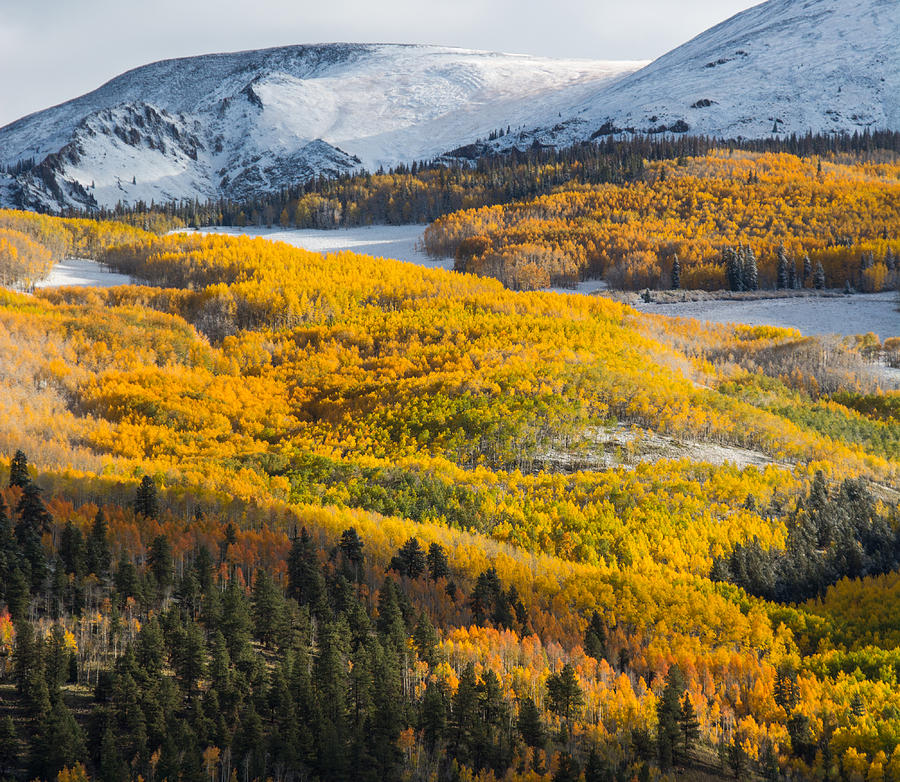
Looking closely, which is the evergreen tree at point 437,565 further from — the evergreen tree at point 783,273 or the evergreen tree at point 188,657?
the evergreen tree at point 783,273

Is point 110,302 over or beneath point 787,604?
over

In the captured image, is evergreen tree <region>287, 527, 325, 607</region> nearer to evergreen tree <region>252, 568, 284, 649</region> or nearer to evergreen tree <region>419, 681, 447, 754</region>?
evergreen tree <region>252, 568, 284, 649</region>

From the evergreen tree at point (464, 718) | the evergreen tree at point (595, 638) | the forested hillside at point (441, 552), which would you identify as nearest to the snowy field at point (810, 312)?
the forested hillside at point (441, 552)

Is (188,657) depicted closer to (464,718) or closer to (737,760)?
(464,718)

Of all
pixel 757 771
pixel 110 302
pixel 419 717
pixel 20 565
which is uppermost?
→ pixel 110 302

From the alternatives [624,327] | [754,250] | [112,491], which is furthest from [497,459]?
[754,250]

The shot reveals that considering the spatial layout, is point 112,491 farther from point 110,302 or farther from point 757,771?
point 110,302

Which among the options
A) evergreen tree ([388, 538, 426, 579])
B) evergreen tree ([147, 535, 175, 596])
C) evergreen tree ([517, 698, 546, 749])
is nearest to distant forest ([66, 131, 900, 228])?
evergreen tree ([388, 538, 426, 579])
